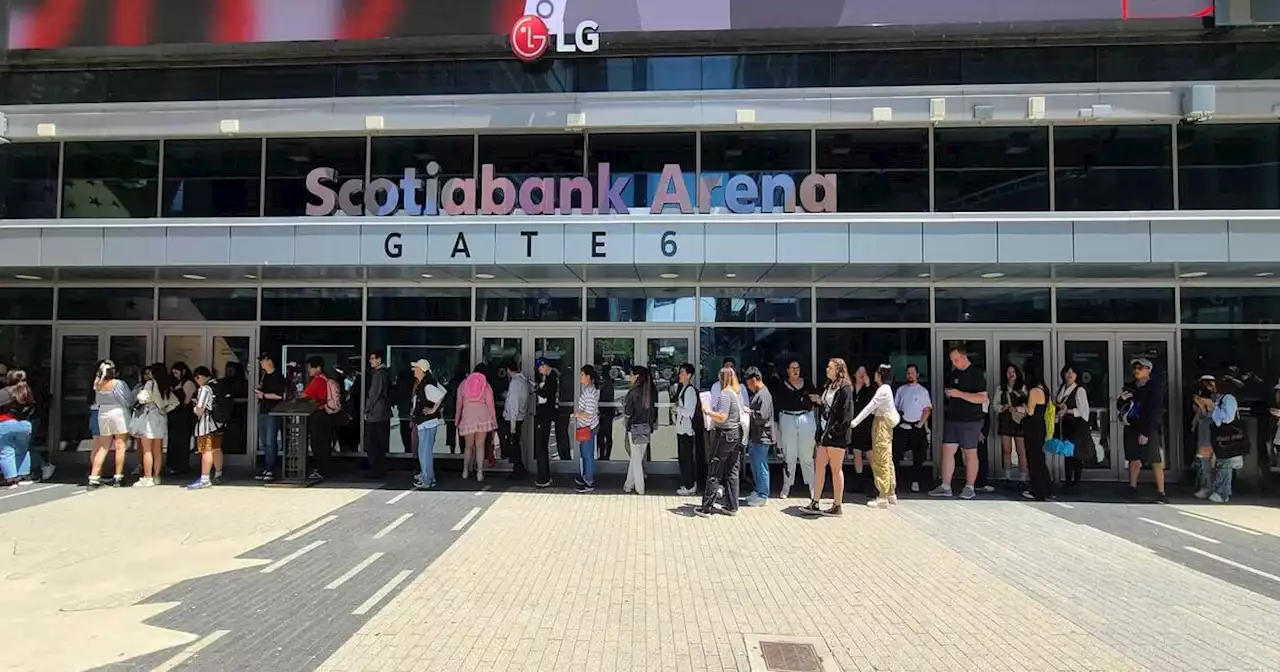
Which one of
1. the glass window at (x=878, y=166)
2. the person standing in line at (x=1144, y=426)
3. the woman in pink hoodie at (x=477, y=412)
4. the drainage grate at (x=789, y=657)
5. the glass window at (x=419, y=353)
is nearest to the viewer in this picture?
the drainage grate at (x=789, y=657)

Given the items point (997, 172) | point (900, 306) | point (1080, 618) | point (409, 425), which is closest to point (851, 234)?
point (900, 306)

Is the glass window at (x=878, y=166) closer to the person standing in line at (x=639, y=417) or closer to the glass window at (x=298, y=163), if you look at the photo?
the person standing in line at (x=639, y=417)

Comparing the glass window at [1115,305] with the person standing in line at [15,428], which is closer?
the person standing in line at [15,428]

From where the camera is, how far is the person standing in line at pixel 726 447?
795 cm

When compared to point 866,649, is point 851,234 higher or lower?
higher

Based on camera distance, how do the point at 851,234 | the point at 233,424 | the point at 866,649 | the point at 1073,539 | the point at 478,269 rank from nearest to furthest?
the point at 866,649
the point at 1073,539
the point at 851,234
the point at 478,269
the point at 233,424

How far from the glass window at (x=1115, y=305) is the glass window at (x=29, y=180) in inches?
629

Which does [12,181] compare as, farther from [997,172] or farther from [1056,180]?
[1056,180]

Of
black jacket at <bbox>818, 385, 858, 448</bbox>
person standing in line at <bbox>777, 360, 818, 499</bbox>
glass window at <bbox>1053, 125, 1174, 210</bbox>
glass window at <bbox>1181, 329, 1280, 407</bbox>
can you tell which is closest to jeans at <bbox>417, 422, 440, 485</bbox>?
person standing in line at <bbox>777, 360, 818, 499</bbox>

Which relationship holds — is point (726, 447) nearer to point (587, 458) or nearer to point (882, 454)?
point (882, 454)

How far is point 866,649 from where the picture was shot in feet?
14.7

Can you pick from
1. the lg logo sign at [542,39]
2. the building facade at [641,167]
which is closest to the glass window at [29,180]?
the building facade at [641,167]

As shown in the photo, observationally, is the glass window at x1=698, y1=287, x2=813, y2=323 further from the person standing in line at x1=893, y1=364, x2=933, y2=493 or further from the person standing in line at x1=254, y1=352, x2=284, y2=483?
the person standing in line at x1=254, y1=352, x2=284, y2=483

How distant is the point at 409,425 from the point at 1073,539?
8.87 metres
